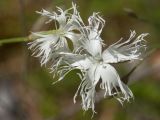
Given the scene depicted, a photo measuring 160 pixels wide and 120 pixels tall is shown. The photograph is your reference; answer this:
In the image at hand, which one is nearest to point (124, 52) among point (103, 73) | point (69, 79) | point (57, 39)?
point (103, 73)

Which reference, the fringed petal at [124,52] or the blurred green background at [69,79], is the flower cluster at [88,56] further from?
the blurred green background at [69,79]

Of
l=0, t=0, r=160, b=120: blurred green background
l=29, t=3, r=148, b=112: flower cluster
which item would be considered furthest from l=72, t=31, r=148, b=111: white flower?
l=0, t=0, r=160, b=120: blurred green background

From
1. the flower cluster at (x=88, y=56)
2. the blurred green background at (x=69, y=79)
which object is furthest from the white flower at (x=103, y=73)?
the blurred green background at (x=69, y=79)

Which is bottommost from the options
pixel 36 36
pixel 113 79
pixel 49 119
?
pixel 49 119

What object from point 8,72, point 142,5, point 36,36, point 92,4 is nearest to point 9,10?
point 8,72

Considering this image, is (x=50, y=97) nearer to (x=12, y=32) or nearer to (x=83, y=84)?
(x=12, y=32)

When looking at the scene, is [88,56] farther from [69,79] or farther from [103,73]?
[69,79]

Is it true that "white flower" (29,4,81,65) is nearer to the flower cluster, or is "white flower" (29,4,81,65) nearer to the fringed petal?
the flower cluster
